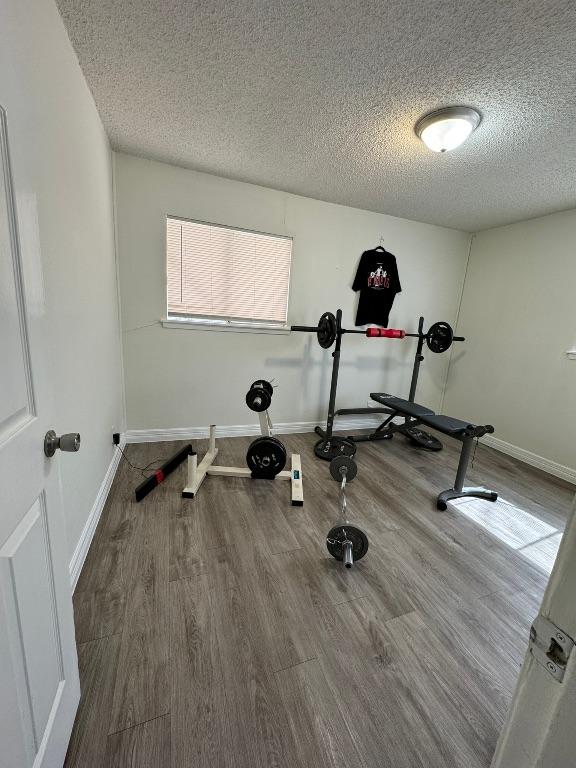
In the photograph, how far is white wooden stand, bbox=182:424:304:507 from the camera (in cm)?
217

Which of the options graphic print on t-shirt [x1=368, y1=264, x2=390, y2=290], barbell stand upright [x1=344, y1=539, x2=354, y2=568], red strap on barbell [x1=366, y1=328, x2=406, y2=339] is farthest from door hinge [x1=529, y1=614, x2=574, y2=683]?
graphic print on t-shirt [x1=368, y1=264, x2=390, y2=290]

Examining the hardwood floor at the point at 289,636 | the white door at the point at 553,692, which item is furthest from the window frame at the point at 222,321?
the white door at the point at 553,692

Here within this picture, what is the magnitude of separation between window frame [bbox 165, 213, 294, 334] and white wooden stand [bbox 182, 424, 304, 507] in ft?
3.22

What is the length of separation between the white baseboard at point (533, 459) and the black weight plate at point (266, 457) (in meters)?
2.58

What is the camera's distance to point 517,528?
2111 mm

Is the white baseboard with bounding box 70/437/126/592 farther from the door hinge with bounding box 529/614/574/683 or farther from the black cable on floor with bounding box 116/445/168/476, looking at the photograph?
the door hinge with bounding box 529/614/574/683

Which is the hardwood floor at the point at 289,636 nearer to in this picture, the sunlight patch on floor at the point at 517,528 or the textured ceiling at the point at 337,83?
the sunlight patch on floor at the point at 517,528

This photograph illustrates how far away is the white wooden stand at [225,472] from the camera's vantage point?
217cm

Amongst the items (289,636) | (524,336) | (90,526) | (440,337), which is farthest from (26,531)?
(524,336)

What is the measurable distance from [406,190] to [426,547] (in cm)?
279

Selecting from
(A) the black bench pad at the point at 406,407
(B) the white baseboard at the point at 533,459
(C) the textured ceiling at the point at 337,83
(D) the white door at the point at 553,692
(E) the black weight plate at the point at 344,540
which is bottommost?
(B) the white baseboard at the point at 533,459

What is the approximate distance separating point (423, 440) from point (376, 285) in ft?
5.72

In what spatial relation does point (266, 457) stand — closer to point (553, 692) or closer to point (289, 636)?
point (289, 636)

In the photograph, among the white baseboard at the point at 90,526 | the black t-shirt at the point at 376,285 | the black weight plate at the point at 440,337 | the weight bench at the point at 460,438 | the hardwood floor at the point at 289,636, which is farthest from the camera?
the black t-shirt at the point at 376,285
